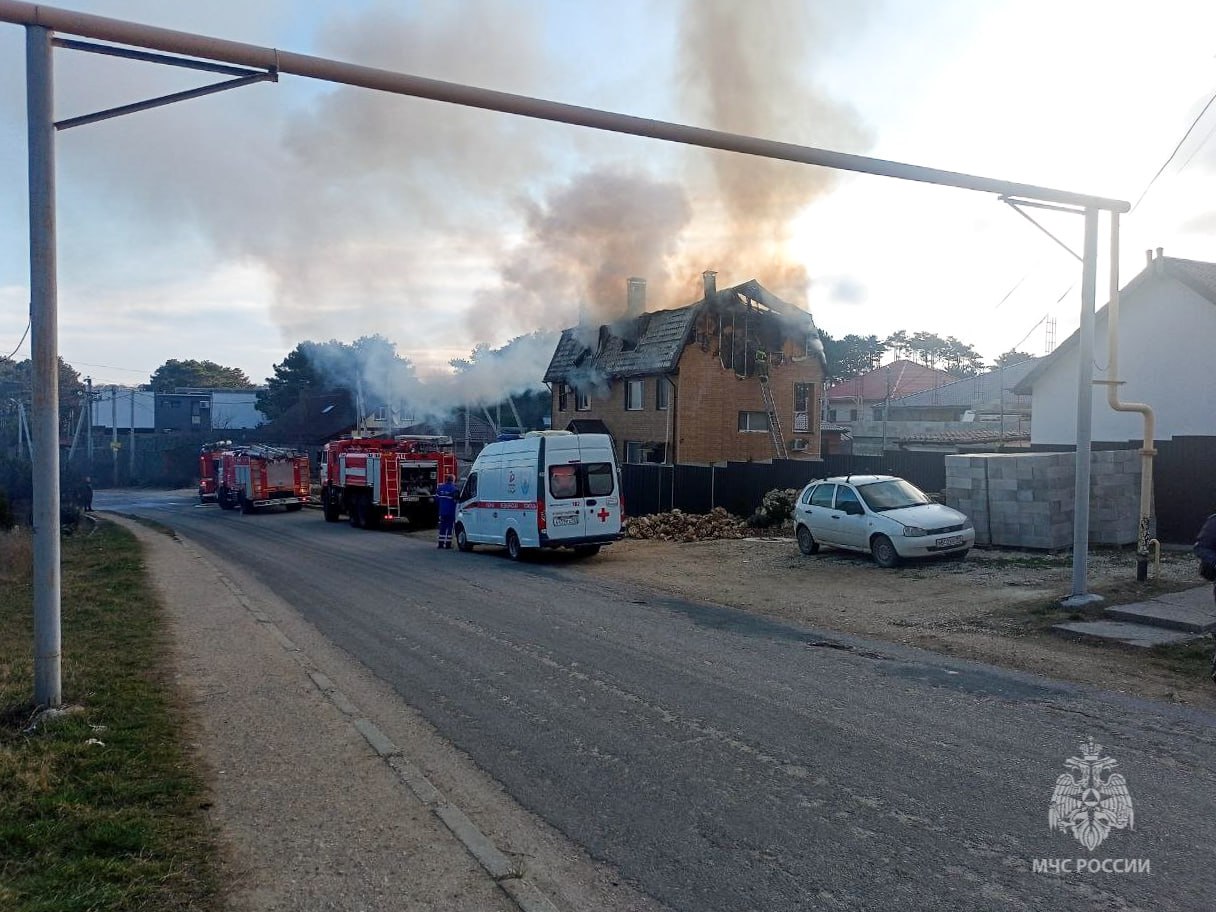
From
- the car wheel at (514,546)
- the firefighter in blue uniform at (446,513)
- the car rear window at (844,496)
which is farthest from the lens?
the firefighter in blue uniform at (446,513)

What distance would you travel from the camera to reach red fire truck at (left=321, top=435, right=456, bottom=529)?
2798 cm

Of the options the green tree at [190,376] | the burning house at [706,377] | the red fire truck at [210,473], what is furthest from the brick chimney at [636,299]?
the green tree at [190,376]

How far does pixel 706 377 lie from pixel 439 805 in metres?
29.2

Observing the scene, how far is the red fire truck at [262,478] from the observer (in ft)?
125

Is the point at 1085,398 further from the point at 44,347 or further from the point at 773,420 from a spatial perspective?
the point at 773,420

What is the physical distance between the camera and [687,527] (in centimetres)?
2316

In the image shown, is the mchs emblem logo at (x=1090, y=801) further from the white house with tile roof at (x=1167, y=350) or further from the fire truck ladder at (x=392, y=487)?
the fire truck ladder at (x=392, y=487)

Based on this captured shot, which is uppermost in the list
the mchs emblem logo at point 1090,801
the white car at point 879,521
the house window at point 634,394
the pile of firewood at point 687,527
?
the house window at point 634,394

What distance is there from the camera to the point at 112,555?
20750 mm

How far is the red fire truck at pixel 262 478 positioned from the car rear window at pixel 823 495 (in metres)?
26.8

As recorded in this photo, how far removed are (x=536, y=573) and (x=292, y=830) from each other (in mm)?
11867

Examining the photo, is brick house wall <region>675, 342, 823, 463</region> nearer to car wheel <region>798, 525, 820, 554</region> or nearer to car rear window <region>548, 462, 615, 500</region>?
car rear window <region>548, 462, 615, 500</region>

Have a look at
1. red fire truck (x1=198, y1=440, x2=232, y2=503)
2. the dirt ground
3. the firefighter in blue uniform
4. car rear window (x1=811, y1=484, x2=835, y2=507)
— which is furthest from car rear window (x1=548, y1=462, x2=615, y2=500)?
red fire truck (x1=198, y1=440, x2=232, y2=503)

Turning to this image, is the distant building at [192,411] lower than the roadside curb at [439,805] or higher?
higher
